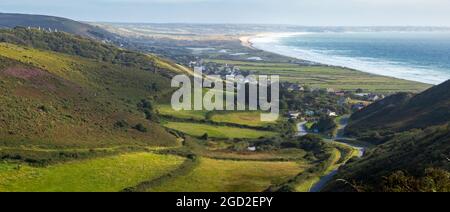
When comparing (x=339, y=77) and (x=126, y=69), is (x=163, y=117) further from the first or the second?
(x=339, y=77)

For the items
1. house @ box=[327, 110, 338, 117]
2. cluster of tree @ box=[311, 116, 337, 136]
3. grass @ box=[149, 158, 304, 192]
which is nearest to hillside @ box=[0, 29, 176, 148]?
grass @ box=[149, 158, 304, 192]

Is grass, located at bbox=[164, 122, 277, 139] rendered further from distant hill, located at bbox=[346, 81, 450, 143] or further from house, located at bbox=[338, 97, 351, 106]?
house, located at bbox=[338, 97, 351, 106]

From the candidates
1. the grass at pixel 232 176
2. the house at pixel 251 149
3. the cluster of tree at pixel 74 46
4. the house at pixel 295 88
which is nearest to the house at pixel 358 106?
the house at pixel 295 88

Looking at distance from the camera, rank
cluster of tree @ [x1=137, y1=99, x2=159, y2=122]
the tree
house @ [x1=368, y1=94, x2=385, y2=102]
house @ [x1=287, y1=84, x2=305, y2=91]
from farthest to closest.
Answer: house @ [x1=287, y1=84, x2=305, y2=91] < house @ [x1=368, y1=94, x2=385, y2=102] < cluster of tree @ [x1=137, y1=99, x2=159, y2=122] < the tree

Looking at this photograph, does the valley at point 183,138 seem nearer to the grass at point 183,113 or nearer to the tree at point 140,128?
the tree at point 140,128

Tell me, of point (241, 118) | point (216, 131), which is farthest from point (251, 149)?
point (241, 118)
